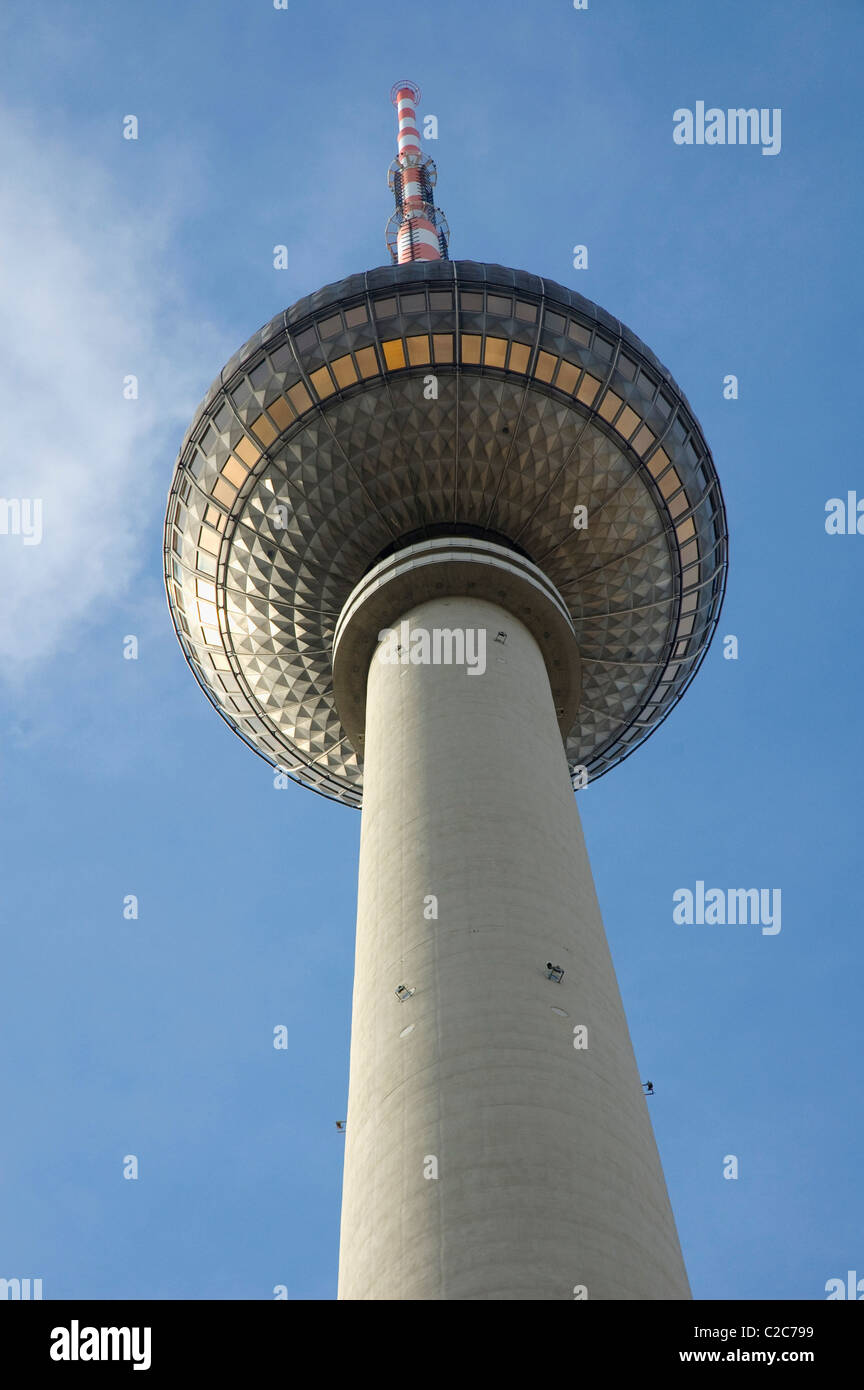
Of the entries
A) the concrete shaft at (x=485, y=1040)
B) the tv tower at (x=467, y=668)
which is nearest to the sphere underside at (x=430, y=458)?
the tv tower at (x=467, y=668)

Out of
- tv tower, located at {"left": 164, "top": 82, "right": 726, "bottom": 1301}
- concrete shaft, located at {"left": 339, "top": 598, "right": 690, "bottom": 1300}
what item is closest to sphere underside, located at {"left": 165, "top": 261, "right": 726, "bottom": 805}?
tv tower, located at {"left": 164, "top": 82, "right": 726, "bottom": 1301}

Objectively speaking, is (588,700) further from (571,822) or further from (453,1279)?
(453,1279)

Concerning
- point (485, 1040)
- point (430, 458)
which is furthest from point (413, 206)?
Answer: point (485, 1040)

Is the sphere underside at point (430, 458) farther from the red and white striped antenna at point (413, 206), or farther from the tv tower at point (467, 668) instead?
the red and white striped antenna at point (413, 206)

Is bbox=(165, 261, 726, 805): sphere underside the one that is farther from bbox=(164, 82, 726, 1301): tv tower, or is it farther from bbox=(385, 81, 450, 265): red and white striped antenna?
bbox=(385, 81, 450, 265): red and white striped antenna

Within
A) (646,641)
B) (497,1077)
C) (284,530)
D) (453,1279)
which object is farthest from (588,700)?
(453,1279)

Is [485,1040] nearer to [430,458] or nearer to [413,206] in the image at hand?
[430,458]
